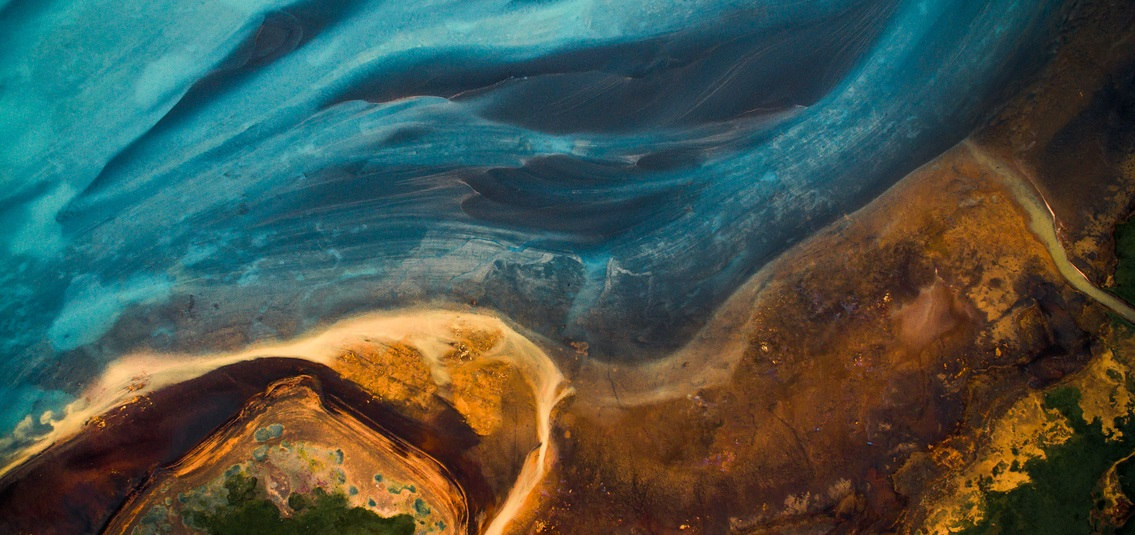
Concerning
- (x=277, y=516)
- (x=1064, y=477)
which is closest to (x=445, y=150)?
(x=277, y=516)

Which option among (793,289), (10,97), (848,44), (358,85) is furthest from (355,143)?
(848,44)

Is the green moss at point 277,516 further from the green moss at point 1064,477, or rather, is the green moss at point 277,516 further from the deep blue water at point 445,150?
the green moss at point 1064,477

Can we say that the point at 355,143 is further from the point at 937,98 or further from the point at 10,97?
the point at 937,98

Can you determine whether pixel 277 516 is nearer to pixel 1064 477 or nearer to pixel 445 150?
pixel 445 150

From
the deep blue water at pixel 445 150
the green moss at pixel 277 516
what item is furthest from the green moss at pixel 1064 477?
the green moss at pixel 277 516

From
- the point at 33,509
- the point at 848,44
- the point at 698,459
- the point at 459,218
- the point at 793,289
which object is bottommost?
the point at 33,509
